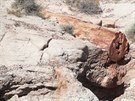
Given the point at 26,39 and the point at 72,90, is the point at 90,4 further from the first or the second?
the point at 72,90

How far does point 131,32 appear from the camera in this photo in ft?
47.6

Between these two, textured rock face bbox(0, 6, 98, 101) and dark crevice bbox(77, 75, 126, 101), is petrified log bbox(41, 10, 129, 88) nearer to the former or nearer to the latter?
dark crevice bbox(77, 75, 126, 101)

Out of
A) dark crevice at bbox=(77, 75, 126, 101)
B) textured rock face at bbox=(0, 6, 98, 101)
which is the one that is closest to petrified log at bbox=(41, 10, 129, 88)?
dark crevice at bbox=(77, 75, 126, 101)

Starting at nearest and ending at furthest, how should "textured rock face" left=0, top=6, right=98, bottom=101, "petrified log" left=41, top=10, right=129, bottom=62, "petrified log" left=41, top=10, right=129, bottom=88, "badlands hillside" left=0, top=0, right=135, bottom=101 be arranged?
"textured rock face" left=0, top=6, right=98, bottom=101 < "badlands hillside" left=0, top=0, right=135, bottom=101 < "petrified log" left=41, top=10, right=129, bottom=88 < "petrified log" left=41, top=10, right=129, bottom=62

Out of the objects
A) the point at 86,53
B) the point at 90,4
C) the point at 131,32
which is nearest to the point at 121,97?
the point at 86,53

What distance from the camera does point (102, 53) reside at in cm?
1180

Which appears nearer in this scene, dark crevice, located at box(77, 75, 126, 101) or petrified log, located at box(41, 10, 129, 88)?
petrified log, located at box(41, 10, 129, 88)

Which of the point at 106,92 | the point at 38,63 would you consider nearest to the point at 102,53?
the point at 106,92

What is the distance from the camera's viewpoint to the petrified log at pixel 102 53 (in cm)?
1152

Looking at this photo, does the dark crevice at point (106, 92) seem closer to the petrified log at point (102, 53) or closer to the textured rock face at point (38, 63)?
the petrified log at point (102, 53)

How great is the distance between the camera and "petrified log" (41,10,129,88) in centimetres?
1152

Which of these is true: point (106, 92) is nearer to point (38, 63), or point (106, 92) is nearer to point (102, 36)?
point (102, 36)

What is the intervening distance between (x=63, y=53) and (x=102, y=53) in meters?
1.88

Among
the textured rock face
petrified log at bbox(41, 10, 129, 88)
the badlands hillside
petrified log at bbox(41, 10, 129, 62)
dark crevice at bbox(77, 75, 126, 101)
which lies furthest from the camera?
petrified log at bbox(41, 10, 129, 62)
